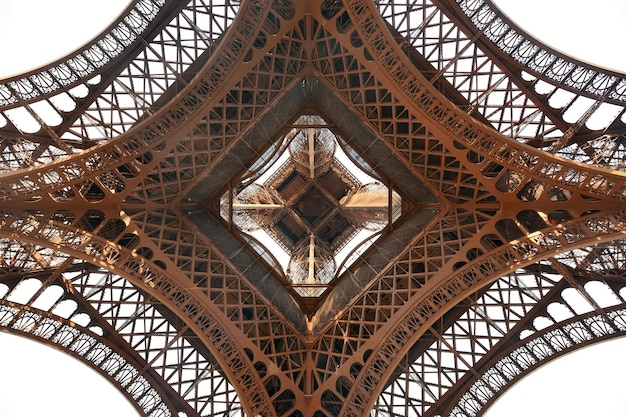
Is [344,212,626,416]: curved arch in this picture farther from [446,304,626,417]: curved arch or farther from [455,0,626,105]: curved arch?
[455,0,626,105]: curved arch

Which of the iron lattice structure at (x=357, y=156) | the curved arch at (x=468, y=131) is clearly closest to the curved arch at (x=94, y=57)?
the iron lattice structure at (x=357, y=156)

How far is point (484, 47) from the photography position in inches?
551

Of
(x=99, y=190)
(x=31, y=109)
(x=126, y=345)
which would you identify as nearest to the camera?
(x=31, y=109)

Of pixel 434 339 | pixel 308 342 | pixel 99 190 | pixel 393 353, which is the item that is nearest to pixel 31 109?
pixel 99 190

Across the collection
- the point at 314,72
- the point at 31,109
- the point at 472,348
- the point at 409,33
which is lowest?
the point at 472,348

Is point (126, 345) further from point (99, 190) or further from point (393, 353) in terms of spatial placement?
point (393, 353)

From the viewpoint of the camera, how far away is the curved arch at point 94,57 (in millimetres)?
13609

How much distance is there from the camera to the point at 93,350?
15.2 m

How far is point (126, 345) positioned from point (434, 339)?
25.9ft

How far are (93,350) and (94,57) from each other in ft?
23.2

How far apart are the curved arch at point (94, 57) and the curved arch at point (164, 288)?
3016mm

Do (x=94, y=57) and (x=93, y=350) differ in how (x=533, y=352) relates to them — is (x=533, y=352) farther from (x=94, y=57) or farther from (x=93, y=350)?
(x=94, y=57)

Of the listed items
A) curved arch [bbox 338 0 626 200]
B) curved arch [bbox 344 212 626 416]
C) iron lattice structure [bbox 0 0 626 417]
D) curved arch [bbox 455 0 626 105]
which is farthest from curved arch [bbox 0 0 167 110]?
curved arch [bbox 344 212 626 416]

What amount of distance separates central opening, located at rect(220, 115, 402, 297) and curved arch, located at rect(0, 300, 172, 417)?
537 centimetres
